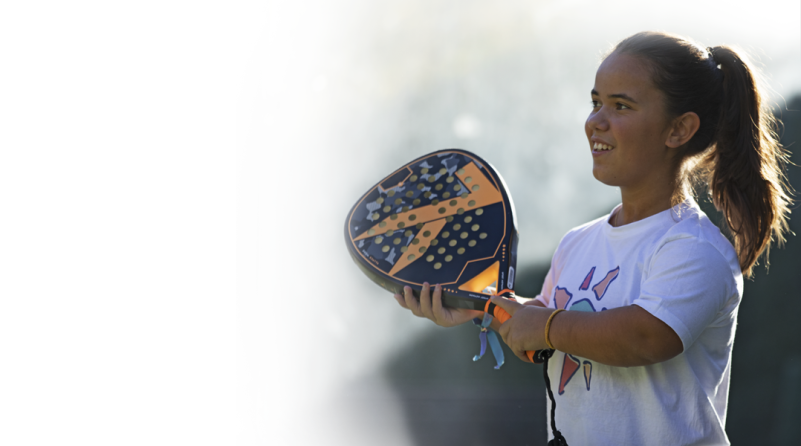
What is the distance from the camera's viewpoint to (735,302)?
718 mm

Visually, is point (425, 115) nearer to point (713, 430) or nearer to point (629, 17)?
point (629, 17)

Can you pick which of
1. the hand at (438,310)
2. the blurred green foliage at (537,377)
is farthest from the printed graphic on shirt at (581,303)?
the blurred green foliage at (537,377)

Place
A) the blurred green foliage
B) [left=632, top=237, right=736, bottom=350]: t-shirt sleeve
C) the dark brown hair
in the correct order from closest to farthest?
[left=632, top=237, right=736, bottom=350]: t-shirt sleeve, the dark brown hair, the blurred green foliage

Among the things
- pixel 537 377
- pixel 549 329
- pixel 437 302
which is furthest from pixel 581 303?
pixel 537 377

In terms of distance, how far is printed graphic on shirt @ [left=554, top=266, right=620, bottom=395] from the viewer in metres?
0.78

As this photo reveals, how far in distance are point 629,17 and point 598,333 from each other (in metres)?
1.53

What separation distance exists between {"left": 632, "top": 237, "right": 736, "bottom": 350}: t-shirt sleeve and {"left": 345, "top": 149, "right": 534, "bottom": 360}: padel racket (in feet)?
0.81

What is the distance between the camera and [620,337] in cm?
68

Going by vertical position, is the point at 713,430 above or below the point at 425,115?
below

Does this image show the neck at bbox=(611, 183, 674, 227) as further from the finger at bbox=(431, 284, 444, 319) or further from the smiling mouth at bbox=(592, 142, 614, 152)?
the finger at bbox=(431, 284, 444, 319)

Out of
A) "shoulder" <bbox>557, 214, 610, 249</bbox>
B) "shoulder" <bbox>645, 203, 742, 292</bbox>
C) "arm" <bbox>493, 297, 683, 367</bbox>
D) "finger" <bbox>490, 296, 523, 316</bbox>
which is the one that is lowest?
"finger" <bbox>490, 296, 523, 316</bbox>

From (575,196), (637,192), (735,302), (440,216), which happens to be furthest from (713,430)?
(575,196)

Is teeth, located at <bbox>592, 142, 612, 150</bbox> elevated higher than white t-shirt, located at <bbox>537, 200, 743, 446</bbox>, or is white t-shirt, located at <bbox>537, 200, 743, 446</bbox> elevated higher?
teeth, located at <bbox>592, 142, 612, 150</bbox>

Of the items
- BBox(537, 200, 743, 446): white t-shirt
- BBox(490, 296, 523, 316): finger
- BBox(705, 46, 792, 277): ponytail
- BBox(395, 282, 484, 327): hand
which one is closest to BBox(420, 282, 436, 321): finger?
BBox(395, 282, 484, 327): hand
